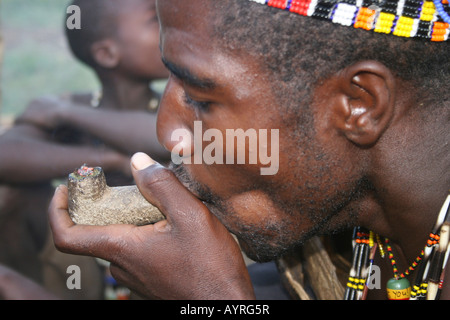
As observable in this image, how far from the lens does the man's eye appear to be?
1881 mm

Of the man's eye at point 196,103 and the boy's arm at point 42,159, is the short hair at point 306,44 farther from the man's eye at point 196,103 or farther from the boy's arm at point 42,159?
the boy's arm at point 42,159

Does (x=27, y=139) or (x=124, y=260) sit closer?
(x=124, y=260)

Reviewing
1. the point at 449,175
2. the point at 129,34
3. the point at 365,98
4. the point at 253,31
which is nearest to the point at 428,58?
the point at 365,98

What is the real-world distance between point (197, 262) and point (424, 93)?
967 mm

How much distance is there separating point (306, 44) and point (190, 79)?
397 millimetres

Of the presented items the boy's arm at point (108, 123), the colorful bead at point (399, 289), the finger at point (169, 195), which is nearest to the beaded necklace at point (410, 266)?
the colorful bead at point (399, 289)

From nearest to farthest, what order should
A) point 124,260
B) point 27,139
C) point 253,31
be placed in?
point 253,31
point 124,260
point 27,139

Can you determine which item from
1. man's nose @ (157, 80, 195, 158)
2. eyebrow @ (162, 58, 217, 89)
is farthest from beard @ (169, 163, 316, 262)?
eyebrow @ (162, 58, 217, 89)

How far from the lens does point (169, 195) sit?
1.96 metres

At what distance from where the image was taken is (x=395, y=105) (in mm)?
1819

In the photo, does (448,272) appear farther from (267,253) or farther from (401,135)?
(267,253)

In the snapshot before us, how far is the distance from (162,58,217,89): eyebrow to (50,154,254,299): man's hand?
349 millimetres

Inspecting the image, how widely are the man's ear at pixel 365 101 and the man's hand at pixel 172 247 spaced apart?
59 cm

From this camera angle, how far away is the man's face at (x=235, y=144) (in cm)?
177
